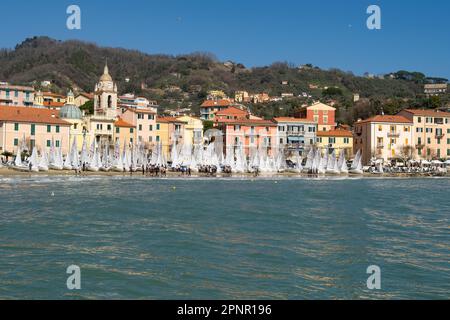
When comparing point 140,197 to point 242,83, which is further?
point 242,83

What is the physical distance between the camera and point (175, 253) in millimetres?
19172

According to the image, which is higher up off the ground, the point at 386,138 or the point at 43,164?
the point at 386,138

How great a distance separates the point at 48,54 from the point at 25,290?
17773cm

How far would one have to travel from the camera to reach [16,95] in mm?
92562

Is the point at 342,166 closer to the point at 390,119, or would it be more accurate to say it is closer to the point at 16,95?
the point at 390,119

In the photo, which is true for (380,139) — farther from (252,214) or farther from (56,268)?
(56,268)

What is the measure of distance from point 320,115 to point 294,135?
8.72 meters

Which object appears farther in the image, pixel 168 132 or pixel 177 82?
pixel 177 82

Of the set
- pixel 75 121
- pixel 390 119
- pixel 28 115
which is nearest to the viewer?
pixel 28 115

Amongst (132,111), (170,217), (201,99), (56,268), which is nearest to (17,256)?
(56,268)

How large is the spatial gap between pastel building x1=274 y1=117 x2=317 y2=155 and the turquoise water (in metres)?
56.7

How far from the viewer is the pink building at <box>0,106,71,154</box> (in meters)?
73.0

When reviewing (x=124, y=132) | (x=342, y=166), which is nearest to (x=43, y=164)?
(x=124, y=132)

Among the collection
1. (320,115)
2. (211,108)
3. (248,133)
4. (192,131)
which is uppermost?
(211,108)
